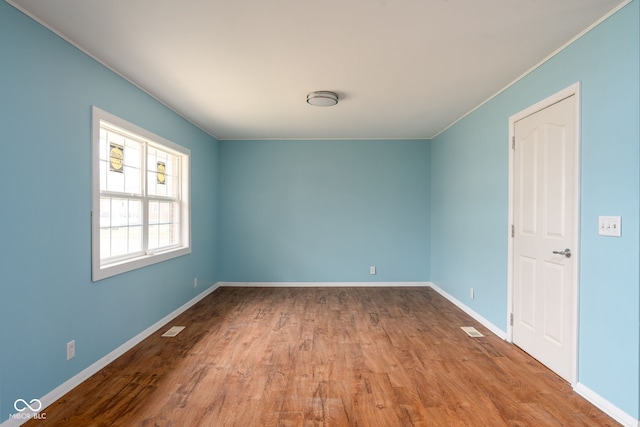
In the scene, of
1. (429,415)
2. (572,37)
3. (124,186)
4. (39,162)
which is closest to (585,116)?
(572,37)

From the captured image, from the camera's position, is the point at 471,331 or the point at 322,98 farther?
the point at 471,331

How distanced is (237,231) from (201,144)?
1575mm

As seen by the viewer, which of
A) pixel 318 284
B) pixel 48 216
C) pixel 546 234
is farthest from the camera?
pixel 318 284

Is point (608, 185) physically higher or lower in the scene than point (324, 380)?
higher

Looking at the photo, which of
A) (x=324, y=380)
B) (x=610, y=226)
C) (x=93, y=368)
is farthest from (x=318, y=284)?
(x=610, y=226)

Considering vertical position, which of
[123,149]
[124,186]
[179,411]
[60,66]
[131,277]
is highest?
[60,66]

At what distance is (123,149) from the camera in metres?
3.03

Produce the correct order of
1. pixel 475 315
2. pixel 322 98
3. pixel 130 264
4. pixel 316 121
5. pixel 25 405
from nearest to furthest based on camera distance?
pixel 25 405, pixel 130 264, pixel 322 98, pixel 475 315, pixel 316 121

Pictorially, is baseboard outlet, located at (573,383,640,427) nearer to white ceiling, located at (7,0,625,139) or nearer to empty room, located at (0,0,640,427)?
empty room, located at (0,0,640,427)

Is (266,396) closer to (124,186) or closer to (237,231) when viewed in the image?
(124,186)

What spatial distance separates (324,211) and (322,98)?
8.15 feet

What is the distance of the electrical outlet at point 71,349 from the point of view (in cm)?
224

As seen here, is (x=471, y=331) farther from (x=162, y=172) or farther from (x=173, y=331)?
(x=162, y=172)

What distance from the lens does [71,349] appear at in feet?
7.43
